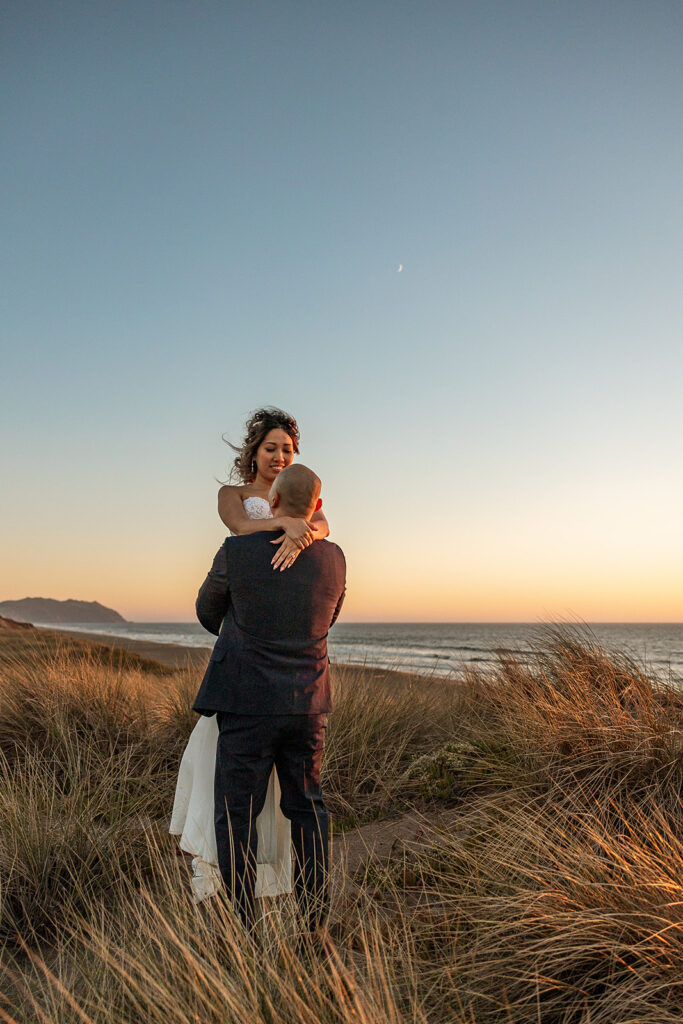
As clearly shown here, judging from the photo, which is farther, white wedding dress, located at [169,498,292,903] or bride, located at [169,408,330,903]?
white wedding dress, located at [169,498,292,903]

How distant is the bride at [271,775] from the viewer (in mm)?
2625

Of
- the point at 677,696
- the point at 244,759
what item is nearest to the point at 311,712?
the point at 244,759

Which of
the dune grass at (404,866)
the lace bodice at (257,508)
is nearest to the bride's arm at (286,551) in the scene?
the lace bodice at (257,508)

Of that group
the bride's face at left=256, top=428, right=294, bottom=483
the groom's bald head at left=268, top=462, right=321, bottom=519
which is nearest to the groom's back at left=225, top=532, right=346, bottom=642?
the groom's bald head at left=268, top=462, right=321, bottom=519

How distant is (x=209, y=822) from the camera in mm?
2799

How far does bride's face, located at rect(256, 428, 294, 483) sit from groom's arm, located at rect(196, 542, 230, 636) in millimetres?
800

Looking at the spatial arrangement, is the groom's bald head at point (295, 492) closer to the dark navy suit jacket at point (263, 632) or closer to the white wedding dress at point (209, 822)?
the dark navy suit jacket at point (263, 632)

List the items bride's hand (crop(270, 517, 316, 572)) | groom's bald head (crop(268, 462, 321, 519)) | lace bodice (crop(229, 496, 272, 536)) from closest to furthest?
bride's hand (crop(270, 517, 316, 572))
groom's bald head (crop(268, 462, 321, 519))
lace bodice (crop(229, 496, 272, 536))

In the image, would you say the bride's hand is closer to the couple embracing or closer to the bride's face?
the couple embracing

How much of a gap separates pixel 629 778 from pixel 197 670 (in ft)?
14.3

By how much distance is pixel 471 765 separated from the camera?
4.63 metres

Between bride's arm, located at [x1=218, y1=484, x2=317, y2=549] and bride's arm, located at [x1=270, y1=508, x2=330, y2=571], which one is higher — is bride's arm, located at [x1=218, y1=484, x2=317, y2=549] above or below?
above

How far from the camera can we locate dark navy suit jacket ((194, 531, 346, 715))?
101 inches

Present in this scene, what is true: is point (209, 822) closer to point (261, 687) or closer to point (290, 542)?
point (261, 687)
